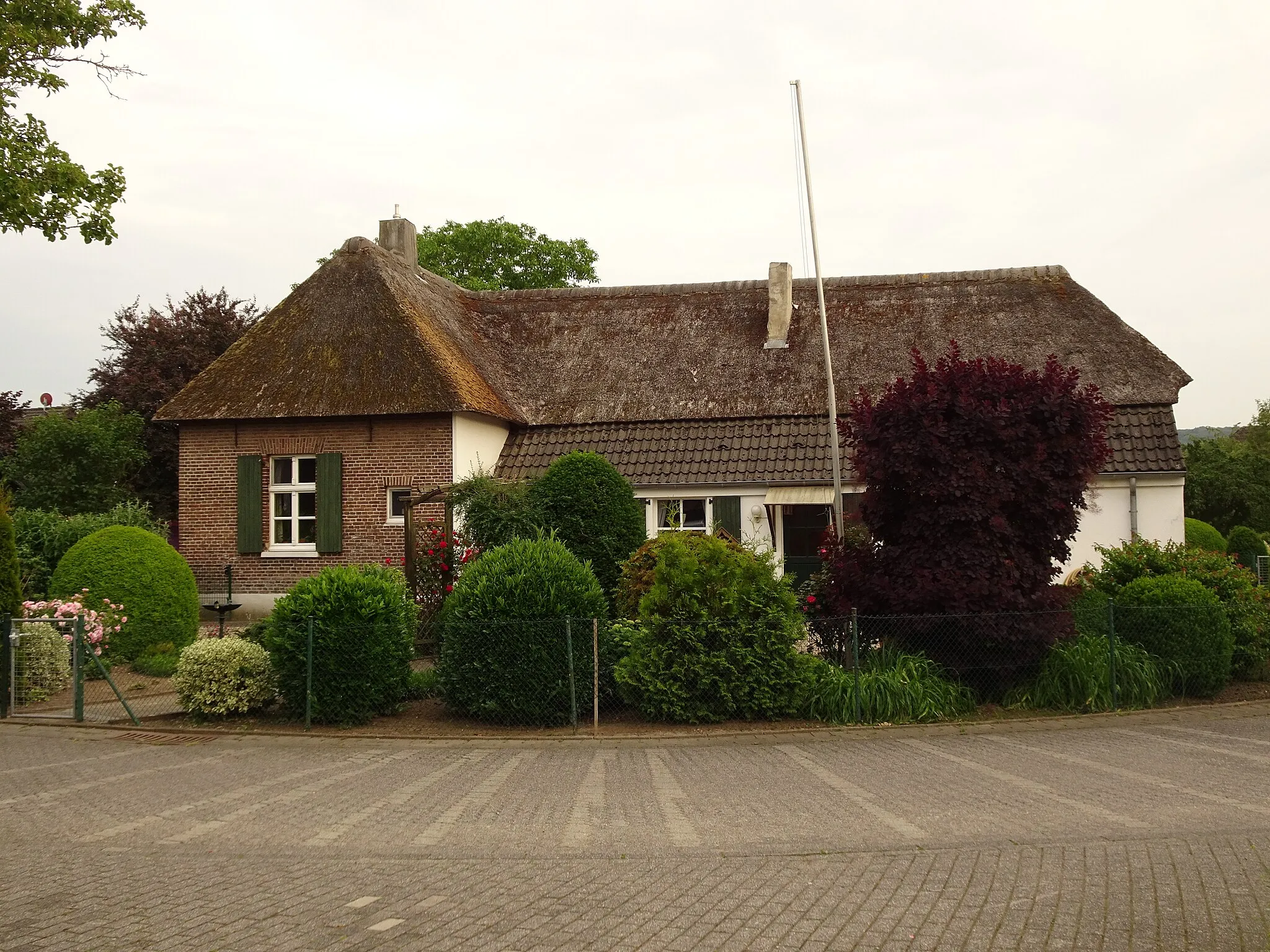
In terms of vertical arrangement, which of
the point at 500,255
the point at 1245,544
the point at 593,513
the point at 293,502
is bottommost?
the point at 1245,544

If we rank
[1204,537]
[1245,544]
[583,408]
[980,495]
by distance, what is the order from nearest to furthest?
[980,495]
[583,408]
[1245,544]
[1204,537]

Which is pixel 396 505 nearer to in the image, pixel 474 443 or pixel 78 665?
pixel 474 443

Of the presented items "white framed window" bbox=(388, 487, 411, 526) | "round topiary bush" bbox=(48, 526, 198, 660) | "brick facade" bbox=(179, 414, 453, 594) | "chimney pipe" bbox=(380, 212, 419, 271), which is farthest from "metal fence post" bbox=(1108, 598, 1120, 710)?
"chimney pipe" bbox=(380, 212, 419, 271)

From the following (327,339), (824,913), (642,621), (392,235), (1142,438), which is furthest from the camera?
(392,235)

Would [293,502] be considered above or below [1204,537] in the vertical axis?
above

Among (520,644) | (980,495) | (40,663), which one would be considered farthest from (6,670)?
(980,495)

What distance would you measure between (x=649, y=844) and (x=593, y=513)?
26.9 ft

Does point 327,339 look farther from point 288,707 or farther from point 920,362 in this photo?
point 920,362

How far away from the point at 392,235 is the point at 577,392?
6.52 meters

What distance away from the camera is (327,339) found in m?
22.4

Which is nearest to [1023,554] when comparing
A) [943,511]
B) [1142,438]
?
[943,511]

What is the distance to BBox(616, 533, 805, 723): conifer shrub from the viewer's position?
11.6 m

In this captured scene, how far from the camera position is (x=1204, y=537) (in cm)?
3128

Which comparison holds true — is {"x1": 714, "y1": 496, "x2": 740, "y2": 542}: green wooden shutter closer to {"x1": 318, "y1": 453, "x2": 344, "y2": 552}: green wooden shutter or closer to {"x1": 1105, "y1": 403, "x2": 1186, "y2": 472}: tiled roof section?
{"x1": 1105, "y1": 403, "x2": 1186, "y2": 472}: tiled roof section
